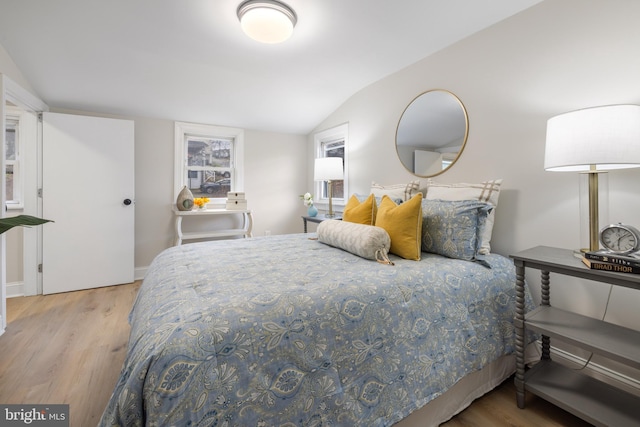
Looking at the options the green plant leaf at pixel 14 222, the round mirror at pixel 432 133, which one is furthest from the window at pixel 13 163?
the round mirror at pixel 432 133

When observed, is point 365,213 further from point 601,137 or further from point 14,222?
point 14,222

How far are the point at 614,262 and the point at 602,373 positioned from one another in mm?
912

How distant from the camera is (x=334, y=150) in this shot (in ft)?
13.4

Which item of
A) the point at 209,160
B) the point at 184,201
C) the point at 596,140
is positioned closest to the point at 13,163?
Answer: the point at 184,201

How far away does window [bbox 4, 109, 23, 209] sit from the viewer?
117 inches

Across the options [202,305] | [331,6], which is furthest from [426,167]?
[202,305]

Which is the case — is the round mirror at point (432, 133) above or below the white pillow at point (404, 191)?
above

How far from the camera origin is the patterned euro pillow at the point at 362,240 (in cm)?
161

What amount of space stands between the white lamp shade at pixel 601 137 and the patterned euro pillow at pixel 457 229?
0.48 m

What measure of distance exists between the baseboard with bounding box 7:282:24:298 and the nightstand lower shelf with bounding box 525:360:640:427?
178 inches

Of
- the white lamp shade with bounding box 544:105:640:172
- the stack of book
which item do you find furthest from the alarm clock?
the white lamp shade with bounding box 544:105:640:172

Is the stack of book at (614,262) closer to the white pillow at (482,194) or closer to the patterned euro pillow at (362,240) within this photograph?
the white pillow at (482,194)

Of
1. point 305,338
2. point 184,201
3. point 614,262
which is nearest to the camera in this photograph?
point 305,338

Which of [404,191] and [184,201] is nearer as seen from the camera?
[404,191]
